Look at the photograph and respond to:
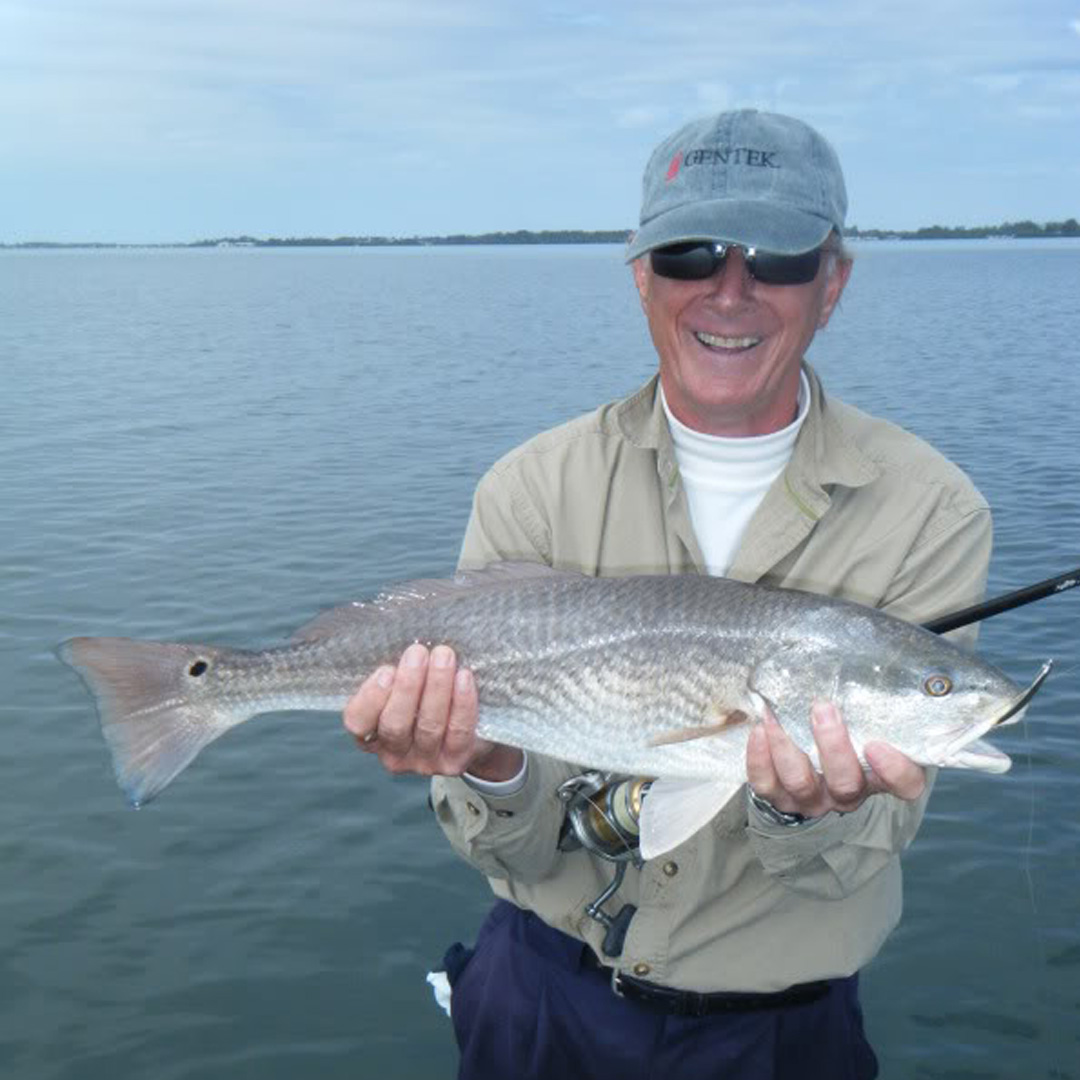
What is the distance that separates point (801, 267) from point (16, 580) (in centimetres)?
A: 1169

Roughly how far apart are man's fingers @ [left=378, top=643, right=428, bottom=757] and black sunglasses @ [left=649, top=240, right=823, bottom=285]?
1.46 metres

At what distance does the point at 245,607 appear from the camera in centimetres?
1276

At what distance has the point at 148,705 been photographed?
4184 mm

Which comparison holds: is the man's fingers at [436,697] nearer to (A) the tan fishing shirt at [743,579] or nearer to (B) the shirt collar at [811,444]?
(A) the tan fishing shirt at [743,579]

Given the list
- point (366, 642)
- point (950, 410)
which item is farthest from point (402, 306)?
point (366, 642)

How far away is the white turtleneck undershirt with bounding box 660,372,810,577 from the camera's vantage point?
13.8 feet

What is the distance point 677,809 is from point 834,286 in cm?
186

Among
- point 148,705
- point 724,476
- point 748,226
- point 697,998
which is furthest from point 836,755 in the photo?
point 148,705

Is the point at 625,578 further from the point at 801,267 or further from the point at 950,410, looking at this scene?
the point at 950,410

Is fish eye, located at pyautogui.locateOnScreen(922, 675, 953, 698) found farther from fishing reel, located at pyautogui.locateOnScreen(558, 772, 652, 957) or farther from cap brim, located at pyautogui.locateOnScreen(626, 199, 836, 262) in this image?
cap brim, located at pyautogui.locateOnScreen(626, 199, 836, 262)

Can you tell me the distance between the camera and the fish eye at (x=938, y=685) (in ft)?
12.4

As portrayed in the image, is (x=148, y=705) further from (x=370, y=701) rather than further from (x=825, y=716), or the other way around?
(x=825, y=716)

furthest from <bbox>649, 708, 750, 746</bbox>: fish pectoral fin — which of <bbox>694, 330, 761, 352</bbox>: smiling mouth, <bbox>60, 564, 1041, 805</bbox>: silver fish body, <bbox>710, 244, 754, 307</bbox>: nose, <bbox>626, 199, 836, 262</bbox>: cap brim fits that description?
<bbox>626, 199, 836, 262</bbox>: cap brim

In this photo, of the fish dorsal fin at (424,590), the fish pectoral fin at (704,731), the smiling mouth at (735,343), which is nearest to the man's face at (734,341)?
the smiling mouth at (735,343)
